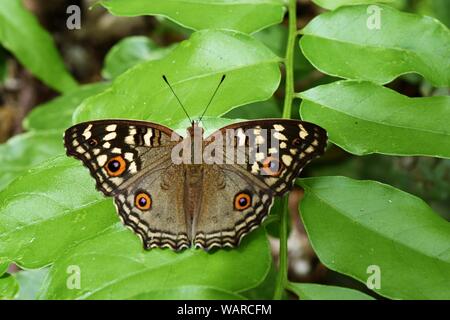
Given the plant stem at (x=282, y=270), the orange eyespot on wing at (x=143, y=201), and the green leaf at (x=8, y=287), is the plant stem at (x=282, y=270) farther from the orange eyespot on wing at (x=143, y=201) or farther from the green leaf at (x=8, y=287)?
the green leaf at (x=8, y=287)

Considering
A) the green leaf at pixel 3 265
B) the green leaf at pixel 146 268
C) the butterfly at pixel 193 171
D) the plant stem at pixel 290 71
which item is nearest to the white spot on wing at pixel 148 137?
the butterfly at pixel 193 171

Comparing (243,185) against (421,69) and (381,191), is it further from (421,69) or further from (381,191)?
(421,69)

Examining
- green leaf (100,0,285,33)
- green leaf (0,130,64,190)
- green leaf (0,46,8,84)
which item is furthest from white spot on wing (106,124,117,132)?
green leaf (0,46,8,84)

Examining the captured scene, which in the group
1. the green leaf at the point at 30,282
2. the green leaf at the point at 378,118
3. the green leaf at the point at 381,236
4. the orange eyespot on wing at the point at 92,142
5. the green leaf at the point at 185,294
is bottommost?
the green leaf at the point at 30,282

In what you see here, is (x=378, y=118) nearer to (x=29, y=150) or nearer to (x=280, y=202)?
(x=280, y=202)

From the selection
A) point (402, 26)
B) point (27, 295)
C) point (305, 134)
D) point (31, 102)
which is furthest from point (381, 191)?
point (31, 102)

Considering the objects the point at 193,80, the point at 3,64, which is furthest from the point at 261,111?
the point at 3,64

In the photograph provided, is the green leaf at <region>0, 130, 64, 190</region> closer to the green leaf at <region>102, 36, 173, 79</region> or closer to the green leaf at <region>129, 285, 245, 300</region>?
the green leaf at <region>102, 36, 173, 79</region>
